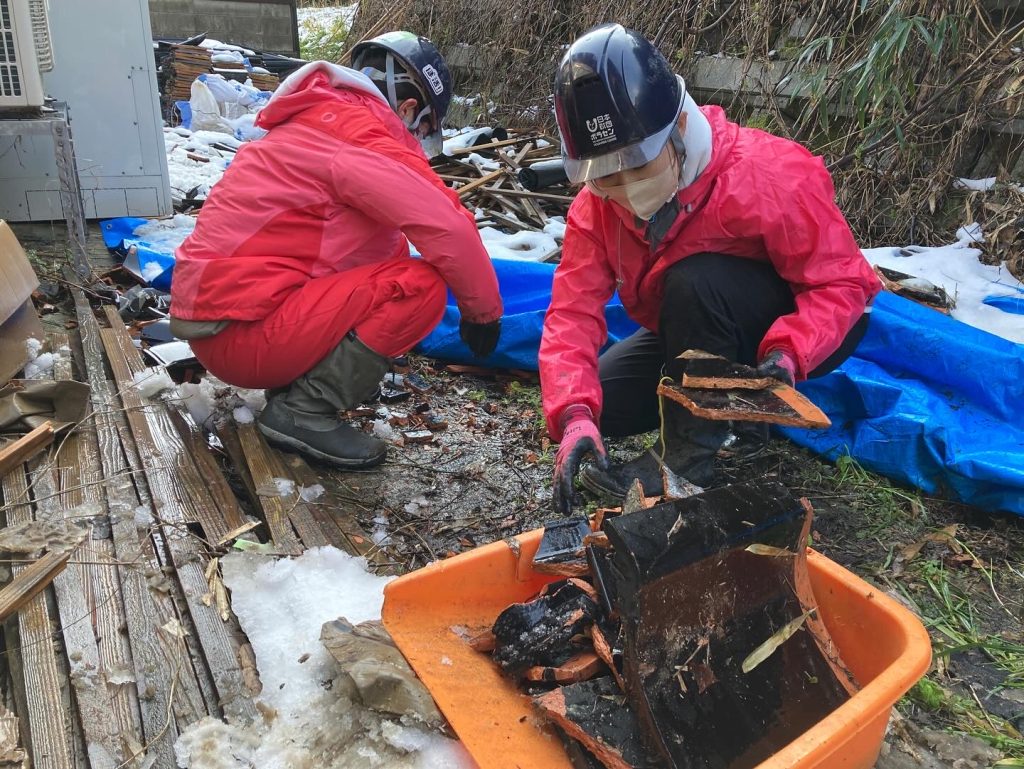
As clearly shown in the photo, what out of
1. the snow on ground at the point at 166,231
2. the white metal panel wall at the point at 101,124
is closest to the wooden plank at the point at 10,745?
the snow on ground at the point at 166,231

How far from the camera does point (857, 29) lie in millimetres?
4125

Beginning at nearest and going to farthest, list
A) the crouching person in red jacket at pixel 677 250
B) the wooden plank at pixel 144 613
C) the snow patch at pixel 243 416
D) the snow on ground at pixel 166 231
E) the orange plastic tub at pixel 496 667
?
the orange plastic tub at pixel 496 667
the wooden plank at pixel 144 613
the crouching person in red jacket at pixel 677 250
the snow patch at pixel 243 416
the snow on ground at pixel 166 231

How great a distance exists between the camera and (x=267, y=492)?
7.32 ft

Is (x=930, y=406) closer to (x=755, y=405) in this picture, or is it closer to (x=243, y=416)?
(x=755, y=405)

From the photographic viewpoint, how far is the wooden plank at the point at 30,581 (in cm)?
162

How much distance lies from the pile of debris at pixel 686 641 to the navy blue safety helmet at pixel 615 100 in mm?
838

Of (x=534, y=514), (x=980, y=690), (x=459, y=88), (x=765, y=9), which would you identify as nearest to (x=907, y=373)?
(x=980, y=690)

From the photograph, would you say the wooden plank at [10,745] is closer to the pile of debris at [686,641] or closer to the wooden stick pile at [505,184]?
the pile of debris at [686,641]

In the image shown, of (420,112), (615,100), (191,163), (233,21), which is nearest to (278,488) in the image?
(420,112)

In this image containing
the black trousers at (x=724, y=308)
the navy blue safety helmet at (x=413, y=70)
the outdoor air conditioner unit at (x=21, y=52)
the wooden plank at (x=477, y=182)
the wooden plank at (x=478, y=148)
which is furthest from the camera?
the wooden plank at (x=478, y=148)

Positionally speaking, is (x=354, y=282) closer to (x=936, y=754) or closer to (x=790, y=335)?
(x=790, y=335)

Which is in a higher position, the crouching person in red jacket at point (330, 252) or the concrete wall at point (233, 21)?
the concrete wall at point (233, 21)

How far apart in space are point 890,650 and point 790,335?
826 millimetres

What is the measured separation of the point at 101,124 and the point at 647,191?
14.3 feet
